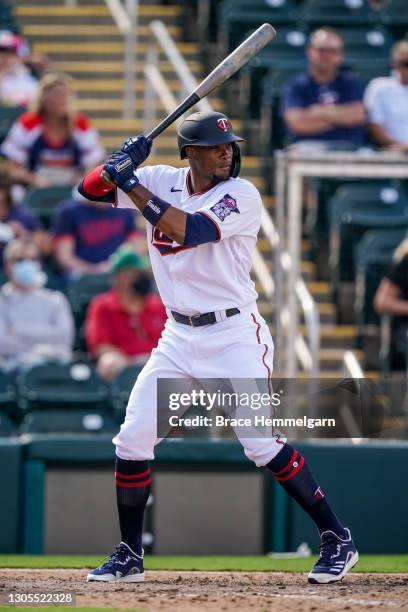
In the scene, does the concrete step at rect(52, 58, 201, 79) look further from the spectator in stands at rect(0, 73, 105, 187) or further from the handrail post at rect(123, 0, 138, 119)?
the spectator in stands at rect(0, 73, 105, 187)

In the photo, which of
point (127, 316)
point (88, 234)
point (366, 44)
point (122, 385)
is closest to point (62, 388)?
point (122, 385)

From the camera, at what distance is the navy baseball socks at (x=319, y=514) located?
5.79 m

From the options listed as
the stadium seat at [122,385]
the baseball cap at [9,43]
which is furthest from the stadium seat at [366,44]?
the stadium seat at [122,385]

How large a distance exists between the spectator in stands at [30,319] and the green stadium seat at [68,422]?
1.91 ft

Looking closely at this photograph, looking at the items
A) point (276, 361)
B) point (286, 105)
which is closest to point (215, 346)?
point (276, 361)

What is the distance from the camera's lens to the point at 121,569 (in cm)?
587

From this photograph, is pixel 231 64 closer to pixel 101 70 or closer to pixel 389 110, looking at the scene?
pixel 389 110

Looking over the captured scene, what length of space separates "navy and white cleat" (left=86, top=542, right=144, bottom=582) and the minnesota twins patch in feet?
4.66

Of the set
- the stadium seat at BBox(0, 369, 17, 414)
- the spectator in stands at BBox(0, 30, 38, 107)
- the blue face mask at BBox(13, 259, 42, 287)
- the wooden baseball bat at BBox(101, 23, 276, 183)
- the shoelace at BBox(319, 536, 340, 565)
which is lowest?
the shoelace at BBox(319, 536, 340, 565)

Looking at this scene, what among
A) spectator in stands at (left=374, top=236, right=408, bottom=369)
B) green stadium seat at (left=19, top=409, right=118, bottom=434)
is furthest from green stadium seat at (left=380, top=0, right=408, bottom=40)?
green stadium seat at (left=19, top=409, right=118, bottom=434)

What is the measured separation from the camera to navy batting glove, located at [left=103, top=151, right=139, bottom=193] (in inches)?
222

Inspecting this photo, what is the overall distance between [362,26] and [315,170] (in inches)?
158

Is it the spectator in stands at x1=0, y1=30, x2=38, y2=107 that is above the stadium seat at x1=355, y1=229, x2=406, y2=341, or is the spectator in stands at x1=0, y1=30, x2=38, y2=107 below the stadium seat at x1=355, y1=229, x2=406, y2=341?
above

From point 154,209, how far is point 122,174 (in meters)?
0.20
